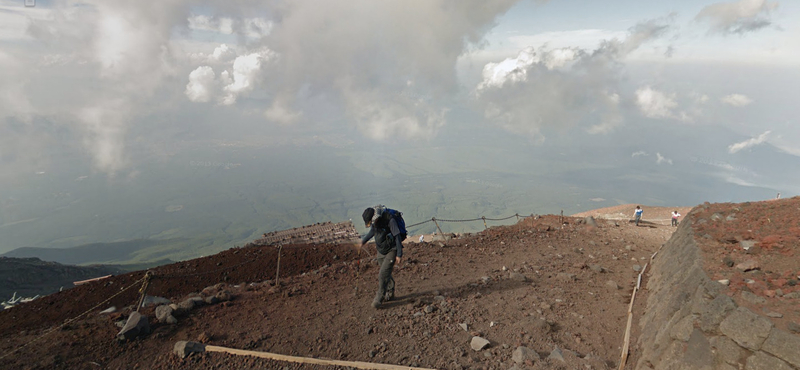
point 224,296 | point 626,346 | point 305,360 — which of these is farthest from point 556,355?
point 224,296

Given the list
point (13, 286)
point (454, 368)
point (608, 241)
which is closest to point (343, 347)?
point (454, 368)

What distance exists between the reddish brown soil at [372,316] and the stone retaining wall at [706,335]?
2.62ft

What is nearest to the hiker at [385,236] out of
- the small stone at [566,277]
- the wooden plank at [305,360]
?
the wooden plank at [305,360]

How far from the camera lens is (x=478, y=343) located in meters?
6.67

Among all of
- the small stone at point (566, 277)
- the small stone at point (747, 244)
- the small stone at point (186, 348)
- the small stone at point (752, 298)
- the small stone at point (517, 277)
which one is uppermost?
the small stone at point (747, 244)

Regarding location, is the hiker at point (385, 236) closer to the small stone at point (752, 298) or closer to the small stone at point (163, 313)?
the small stone at point (163, 313)

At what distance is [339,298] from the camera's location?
9047 mm

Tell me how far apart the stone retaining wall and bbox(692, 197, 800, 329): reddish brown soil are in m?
0.26

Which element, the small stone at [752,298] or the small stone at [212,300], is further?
the small stone at [212,300]

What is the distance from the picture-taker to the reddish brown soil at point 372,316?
661 centimetres

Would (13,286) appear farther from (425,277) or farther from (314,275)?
(425,277)

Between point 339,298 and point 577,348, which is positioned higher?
point 339,298

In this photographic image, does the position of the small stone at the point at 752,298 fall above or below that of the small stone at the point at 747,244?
below

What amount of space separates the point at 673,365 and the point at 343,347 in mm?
5282
